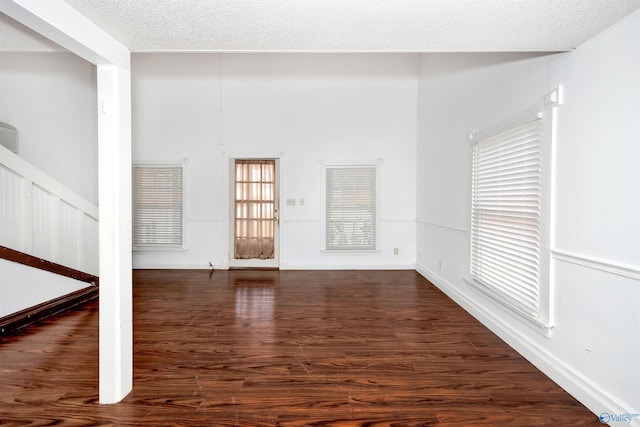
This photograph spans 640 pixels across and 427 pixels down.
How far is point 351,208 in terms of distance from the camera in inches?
266

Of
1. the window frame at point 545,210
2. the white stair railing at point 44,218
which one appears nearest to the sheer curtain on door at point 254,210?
the white stair railing at point 44,218

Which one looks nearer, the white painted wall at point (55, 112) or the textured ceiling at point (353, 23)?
the textured ceiling at point (353, 23)

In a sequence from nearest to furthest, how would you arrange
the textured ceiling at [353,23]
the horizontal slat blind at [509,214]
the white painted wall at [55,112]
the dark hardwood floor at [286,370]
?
the textured ceiling at [353,23]
the dark hardwood floor at [286,370]
the horizontal slat blind at [509,214]
the white painted wall at [55,112]

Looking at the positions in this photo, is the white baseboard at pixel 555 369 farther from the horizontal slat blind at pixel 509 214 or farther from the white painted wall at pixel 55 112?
the white painted wall at pixel 55 112

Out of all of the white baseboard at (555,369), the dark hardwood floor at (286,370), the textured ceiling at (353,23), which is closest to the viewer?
the textured ceiling at (353,23)

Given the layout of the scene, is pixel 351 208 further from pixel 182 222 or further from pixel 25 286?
pixel 25 286

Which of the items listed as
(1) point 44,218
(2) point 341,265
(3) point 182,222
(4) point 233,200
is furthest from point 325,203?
(1) point 44,218

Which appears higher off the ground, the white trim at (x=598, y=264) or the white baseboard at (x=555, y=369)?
the white trim at (x=598, y=264)

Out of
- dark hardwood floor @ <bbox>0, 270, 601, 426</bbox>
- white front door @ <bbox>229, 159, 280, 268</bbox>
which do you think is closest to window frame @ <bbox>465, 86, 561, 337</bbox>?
dark hardwood floor @ <bbox>0, 270, 601, 426</bbox>

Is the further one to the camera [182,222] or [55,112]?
[182,222]

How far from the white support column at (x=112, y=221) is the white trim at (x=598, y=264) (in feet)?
9.71

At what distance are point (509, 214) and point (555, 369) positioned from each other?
1290mm

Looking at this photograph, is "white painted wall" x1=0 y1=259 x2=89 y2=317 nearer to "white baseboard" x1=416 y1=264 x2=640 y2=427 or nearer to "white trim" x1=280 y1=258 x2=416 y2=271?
"white trim" x1=280 y1=258 x2=416 y2=271

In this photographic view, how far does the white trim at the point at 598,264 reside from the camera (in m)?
2.00
